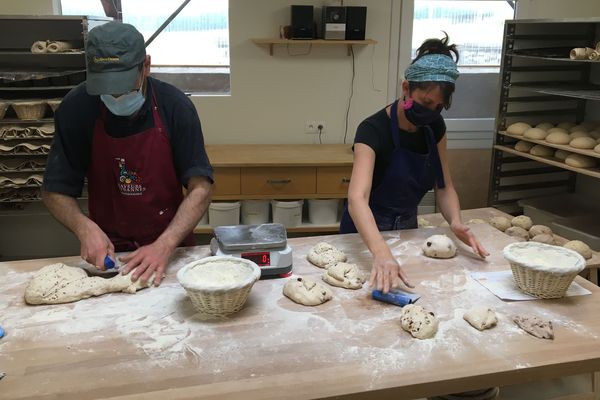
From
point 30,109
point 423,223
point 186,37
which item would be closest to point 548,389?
point 423,223

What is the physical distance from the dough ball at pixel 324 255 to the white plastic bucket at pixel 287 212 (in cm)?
178

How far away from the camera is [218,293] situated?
1.38 metres

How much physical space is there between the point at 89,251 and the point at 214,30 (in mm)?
2720

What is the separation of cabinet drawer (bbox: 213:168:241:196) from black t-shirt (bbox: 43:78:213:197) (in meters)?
1.57

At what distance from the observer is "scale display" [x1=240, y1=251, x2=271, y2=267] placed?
1655 mm

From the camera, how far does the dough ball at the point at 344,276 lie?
5.37 ft

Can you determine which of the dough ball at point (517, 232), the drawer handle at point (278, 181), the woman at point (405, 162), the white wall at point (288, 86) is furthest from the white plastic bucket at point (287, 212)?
the dough ball at point (517, 232)

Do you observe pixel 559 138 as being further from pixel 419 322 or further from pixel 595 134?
pixel 419 322

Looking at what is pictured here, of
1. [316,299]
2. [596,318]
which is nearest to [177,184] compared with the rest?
[316,299]

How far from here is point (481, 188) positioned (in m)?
4.34

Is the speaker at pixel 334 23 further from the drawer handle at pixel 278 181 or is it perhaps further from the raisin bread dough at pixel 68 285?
the raisin bread dough at pixel 68 285

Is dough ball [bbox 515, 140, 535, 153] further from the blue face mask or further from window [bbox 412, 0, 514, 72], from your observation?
the blue face mask

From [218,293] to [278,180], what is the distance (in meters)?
2.23

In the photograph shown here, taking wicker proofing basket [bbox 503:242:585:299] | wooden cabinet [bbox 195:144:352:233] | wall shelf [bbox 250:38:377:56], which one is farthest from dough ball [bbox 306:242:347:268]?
wall shelf [bbox 250:38:377:56]
